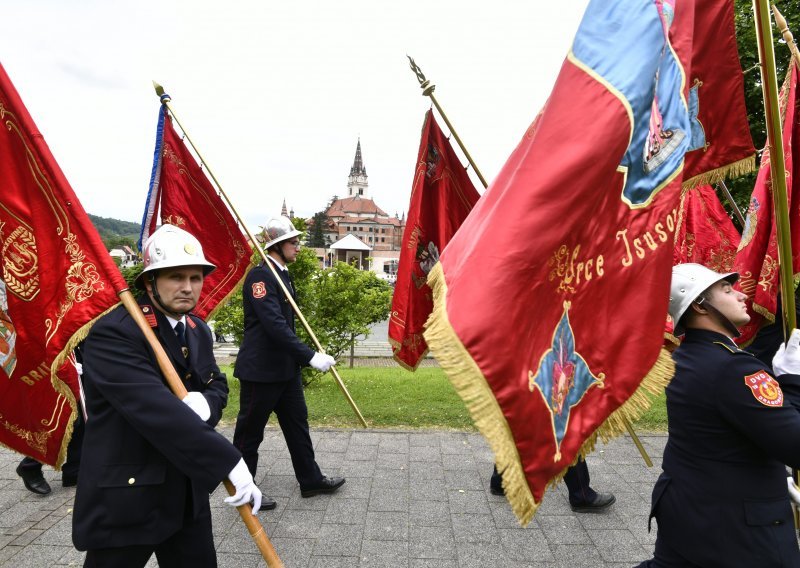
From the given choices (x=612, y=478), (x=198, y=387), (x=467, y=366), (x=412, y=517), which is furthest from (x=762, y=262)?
(x=198, y=387)

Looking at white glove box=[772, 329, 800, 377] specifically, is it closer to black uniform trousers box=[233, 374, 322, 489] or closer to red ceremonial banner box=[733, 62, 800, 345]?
red ceremonial banner box=[733, 62, 800, 345]

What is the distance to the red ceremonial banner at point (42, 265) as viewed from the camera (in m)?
2.46

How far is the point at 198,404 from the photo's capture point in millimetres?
2455

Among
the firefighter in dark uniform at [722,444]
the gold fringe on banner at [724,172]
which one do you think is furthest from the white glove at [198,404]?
the gold fringe on banner at [724,172]

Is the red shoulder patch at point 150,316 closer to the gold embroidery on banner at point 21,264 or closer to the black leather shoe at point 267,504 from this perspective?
the gold embroidery on banner at point 21,264

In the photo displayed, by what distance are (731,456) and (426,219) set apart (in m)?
3.05

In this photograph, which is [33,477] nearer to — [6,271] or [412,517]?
[6,271]

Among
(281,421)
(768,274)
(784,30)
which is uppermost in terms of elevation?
(784,30)

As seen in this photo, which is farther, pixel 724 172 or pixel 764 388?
pixel 724 172

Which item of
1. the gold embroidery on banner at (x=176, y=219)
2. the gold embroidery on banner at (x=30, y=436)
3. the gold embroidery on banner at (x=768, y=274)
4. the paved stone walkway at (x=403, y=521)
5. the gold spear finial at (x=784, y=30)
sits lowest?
the paved stone walkway at (x=403, y=521)

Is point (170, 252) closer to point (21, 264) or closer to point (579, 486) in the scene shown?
point (21, 264)

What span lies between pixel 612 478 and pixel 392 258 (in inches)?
3463

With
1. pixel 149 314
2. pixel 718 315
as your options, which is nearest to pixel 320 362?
pixel 149 314

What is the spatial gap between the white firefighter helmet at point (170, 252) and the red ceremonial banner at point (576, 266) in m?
1.24
